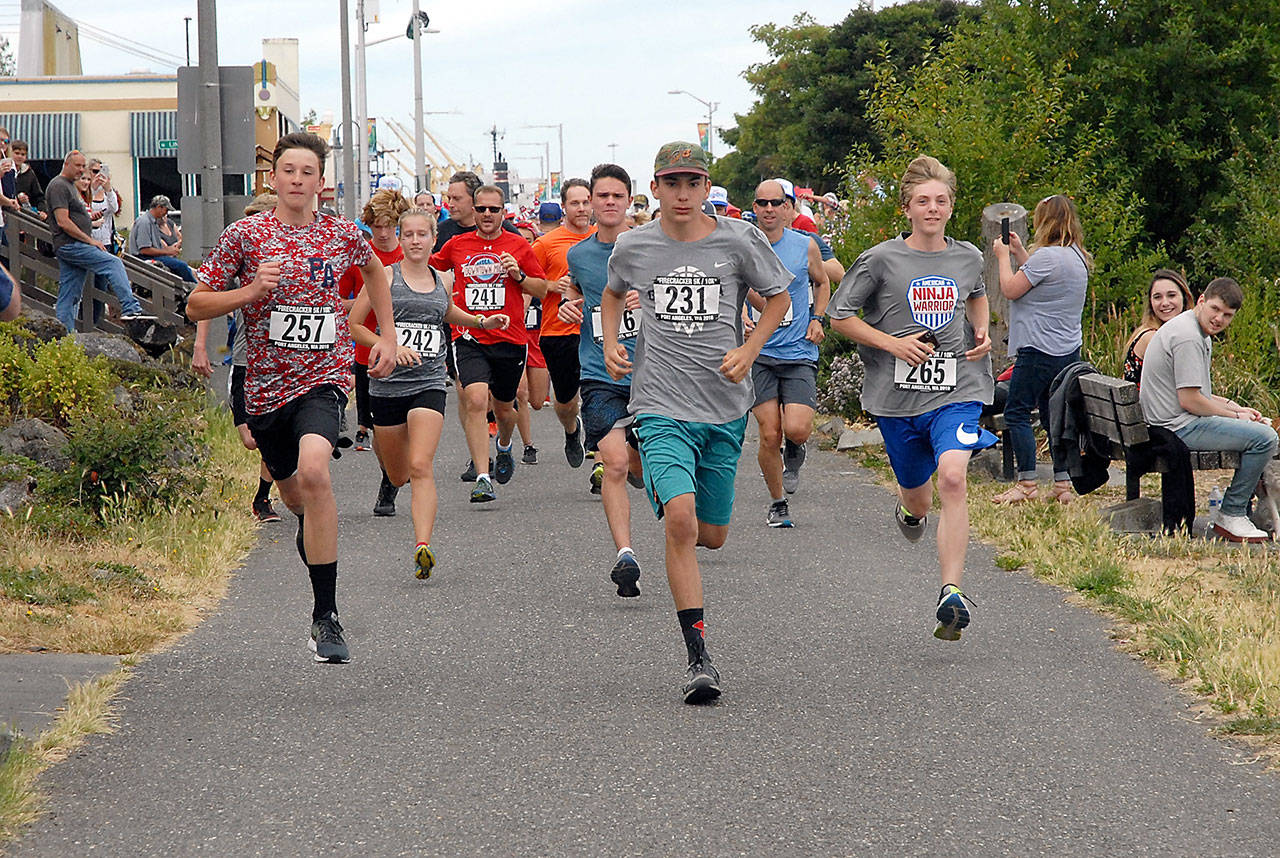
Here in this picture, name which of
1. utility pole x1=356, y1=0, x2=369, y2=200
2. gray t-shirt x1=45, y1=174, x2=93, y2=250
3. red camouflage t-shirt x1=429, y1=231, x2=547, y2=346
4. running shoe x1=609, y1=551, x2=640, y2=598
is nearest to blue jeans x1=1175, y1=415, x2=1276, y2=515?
running shoe x1=609, y1=551, x2=640, y2=598

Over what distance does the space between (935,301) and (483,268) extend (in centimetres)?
480

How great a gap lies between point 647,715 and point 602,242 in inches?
149

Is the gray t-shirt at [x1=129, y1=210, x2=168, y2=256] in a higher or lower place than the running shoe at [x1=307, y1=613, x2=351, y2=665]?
higher

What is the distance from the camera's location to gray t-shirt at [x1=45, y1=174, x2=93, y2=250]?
619 inches

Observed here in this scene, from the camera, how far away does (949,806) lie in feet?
16.0

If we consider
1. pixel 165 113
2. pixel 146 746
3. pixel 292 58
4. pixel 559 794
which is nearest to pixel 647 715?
pixel 559 794

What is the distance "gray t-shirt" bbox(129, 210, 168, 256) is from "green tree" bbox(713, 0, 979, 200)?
28.5 m

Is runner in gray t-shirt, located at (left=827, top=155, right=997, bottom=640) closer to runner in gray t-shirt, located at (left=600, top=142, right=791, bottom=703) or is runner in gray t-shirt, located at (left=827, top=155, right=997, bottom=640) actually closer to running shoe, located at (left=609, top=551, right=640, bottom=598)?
runner in gray t-shirt, located at (left=600, top=142, right=791, bottom=703)

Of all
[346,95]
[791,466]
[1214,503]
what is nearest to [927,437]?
[1214,503]

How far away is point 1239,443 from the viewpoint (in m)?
9.31

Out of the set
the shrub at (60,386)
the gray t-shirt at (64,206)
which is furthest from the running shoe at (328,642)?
the gray t-shirt at (64,206)

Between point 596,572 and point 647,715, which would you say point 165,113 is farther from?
point 647,715

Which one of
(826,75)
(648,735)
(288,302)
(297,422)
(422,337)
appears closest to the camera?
(648,735)

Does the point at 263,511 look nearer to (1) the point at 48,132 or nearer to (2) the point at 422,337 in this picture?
(2) the point at 422,337
